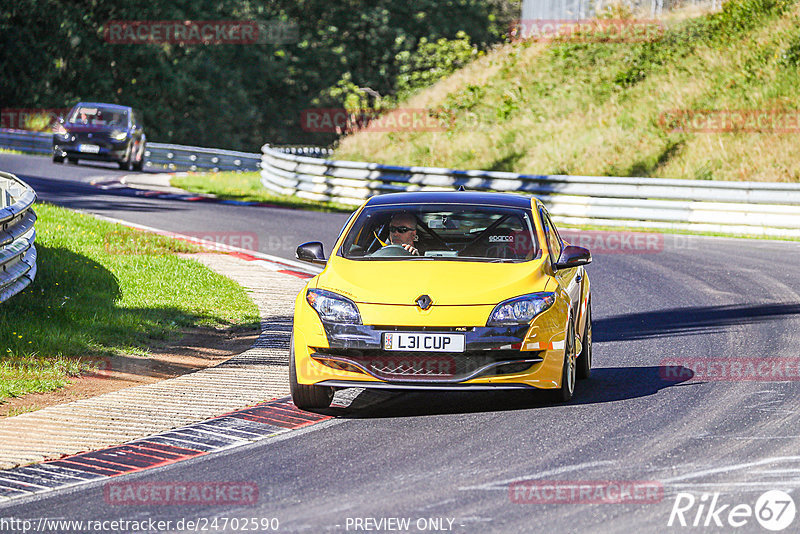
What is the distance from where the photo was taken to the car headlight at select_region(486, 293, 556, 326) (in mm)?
7875

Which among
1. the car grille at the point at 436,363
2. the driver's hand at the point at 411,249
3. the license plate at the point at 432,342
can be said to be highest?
the driver's hand at the point at 411,249

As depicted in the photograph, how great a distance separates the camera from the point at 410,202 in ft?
31.1

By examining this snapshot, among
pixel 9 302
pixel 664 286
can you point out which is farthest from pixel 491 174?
pixel 9 302

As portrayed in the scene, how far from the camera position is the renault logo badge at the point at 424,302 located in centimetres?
784

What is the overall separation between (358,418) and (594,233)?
14775 mm

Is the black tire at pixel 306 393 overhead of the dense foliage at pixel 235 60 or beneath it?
beneath

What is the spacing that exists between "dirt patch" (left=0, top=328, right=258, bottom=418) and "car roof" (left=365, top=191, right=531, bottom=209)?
214 cm
